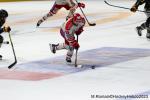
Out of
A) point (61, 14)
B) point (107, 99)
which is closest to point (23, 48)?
point (107, 99)

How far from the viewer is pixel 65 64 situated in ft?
31.3

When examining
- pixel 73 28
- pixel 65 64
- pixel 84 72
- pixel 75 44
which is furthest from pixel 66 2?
pixel 84 72

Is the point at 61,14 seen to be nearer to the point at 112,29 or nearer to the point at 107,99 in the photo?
the point at 112,29

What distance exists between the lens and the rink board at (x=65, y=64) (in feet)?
28.2

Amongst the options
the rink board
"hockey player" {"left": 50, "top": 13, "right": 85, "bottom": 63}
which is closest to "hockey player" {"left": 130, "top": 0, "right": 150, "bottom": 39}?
the rink board

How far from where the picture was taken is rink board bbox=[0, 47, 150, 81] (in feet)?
28.2

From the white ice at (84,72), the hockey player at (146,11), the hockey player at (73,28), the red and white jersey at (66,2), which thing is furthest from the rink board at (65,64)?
the red and white jersey at (66,2)

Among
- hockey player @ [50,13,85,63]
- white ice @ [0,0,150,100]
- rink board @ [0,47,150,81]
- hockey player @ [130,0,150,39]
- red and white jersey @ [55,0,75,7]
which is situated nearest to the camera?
white ice @ [0,0,150,100]

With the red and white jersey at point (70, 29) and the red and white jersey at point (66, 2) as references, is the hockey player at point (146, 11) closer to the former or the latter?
the red and white jersey at point (66, 2)

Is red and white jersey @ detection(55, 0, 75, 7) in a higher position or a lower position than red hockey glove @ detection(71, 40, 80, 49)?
lower

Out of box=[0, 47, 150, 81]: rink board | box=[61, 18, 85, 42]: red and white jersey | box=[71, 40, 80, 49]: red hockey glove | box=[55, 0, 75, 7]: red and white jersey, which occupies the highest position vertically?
box=[61, 18, 85, 42]: red and white jersey

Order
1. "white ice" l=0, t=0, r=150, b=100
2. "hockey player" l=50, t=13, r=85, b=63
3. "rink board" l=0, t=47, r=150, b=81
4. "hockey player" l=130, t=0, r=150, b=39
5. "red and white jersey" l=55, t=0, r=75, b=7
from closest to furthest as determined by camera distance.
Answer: "white ice" l=0, t=0, r=150, b=100, "rink board" l=0, t=47, r=150, b=81, "hockey player" l=50, t=13, r=85, b=63, "hockey player" l=130, t=0, r=150, b=39, "red and white jersey" l=55, t=0, r=75, b=7

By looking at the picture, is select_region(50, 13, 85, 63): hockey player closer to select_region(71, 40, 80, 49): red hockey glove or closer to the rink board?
select_region(71, 40, 80, 49): red hockey glove

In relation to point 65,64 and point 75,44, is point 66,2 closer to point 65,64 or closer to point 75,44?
point 65,64
